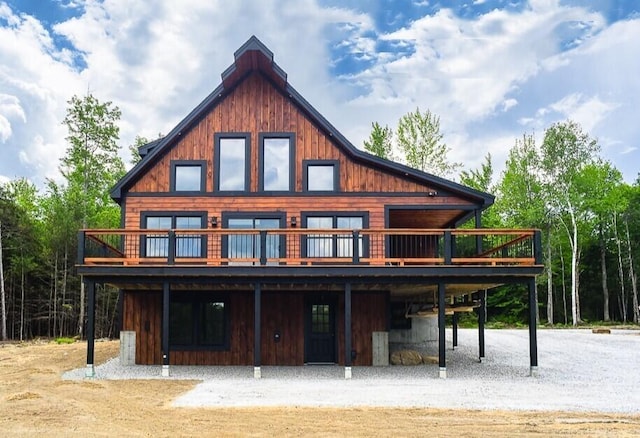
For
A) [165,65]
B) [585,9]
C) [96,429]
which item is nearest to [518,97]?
[585,9]

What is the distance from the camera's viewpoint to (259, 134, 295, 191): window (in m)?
16.8

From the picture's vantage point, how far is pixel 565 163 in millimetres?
35250

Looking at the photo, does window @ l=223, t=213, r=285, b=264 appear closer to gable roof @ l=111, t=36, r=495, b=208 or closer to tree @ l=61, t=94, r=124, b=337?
gable roof @ l=111, t=36, r=495, b=208

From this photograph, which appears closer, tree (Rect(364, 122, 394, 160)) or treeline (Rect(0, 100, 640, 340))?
treeline (Rect(0, 100, 640, 340))

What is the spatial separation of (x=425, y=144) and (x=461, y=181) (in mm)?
3803

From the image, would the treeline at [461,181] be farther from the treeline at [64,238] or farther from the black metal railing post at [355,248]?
the black metal railing post at [355,248]

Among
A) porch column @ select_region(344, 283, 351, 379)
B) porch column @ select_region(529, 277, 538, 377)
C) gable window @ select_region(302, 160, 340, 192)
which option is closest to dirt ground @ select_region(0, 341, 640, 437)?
porch column @ select_region(344, 283, 351, 379)

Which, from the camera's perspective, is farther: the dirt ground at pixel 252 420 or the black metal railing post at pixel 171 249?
the black metal railing post at pixel 171 249

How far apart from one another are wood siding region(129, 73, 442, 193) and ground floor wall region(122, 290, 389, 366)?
297cm

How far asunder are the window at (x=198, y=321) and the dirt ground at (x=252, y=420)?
4951 millimetres

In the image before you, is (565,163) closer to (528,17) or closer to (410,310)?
(528,17)

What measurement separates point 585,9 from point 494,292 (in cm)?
1721

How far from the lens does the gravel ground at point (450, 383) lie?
413 inches

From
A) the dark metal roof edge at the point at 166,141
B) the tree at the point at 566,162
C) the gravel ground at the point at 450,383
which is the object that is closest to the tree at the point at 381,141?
the tree at the point at 566,162
